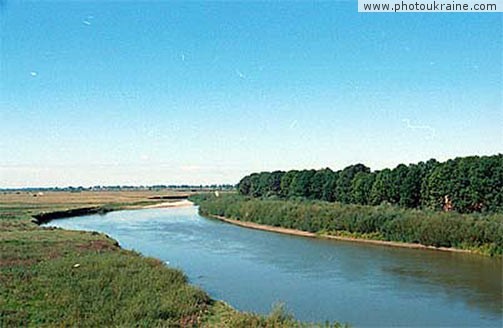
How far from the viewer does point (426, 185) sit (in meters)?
34.3

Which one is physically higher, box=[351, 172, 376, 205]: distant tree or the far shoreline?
box=[351, 172, 376, 205]: distant tree

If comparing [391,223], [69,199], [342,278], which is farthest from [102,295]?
[69,199]

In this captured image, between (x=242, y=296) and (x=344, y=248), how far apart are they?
1310 centimetres

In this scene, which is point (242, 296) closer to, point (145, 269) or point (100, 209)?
point (145, 269)

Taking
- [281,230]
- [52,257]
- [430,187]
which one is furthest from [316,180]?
[52,257]

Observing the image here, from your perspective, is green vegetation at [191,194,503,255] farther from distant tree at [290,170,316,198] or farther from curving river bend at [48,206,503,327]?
distant tree at [290,170,316,198]

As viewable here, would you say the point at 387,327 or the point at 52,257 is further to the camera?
the point at 52,257

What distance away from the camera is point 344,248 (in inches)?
1129

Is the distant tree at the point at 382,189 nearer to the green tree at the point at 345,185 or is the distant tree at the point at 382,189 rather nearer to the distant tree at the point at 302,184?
the green tree at the point at 345,185

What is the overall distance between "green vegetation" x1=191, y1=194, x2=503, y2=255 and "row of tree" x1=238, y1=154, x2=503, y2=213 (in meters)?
1.97

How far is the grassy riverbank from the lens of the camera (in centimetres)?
1156

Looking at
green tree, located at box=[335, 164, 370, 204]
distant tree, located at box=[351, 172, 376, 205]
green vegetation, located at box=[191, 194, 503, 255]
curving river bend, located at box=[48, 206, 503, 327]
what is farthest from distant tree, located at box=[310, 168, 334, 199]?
curving river bend, located at box=[48, 206, 503, 327]

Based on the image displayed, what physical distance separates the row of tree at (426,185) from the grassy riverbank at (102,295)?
19.8 meters

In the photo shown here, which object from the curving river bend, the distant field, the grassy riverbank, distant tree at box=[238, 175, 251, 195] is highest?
distant tree at box=[238, 175, 251, 195]
